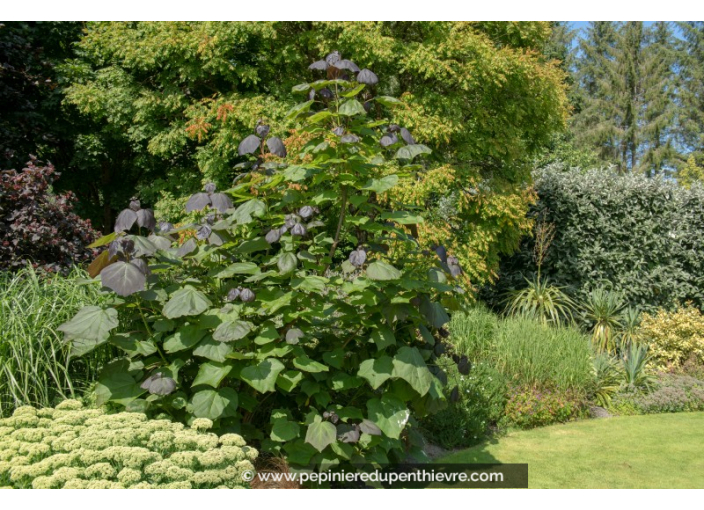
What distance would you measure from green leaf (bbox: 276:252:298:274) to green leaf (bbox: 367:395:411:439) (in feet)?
3.02

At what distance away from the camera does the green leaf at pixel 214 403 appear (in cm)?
332

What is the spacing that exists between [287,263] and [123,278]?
0.85 metres

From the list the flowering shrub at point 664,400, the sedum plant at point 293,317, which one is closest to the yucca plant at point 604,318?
the flowering shrub at point 664,400

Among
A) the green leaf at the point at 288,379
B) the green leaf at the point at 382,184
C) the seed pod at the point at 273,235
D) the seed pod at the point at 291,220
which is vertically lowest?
the green leaf at the point at 288,379

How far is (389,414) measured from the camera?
3.41 metres

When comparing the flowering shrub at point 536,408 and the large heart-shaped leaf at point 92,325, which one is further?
the flowering shrub at point 536,408

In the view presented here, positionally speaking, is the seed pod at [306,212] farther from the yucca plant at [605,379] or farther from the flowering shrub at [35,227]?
the yucca plant at [605,379]

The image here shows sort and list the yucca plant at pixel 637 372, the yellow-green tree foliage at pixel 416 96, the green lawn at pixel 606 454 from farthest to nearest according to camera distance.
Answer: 1. the yellow-green tree foliage at pixel 416 96
2. the yucca plant at pixel 637 372
3. the green lawn at pixel 606 454

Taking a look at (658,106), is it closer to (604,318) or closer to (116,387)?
(604,318)

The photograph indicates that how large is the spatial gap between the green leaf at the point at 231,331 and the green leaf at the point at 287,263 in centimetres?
36

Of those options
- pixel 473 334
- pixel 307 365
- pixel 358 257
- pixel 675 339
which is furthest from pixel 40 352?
pixel 675 339

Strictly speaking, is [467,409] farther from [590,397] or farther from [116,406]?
[116,406]

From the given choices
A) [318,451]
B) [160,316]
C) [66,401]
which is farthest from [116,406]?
[318,451]

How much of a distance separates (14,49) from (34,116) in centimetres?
86
